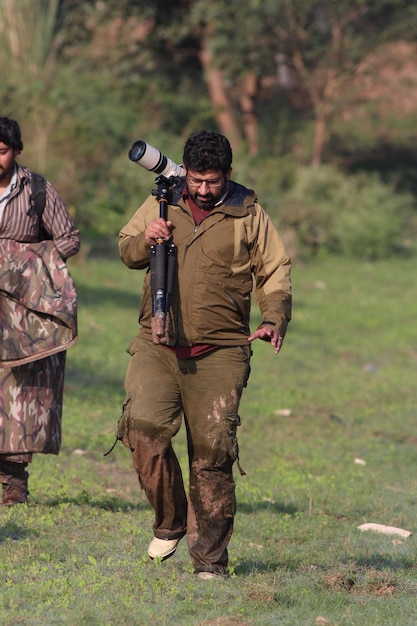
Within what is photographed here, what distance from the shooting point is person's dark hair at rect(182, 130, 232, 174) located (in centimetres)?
501

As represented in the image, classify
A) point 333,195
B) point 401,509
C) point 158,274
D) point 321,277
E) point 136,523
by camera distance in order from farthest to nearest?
point 333,195, point 321,277, point 401,509, point 136,523, point 158,274

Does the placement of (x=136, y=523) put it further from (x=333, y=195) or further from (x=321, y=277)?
(x=333, y=195)

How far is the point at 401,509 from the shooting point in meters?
7.61

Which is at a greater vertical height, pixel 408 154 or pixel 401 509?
pixel 408 154

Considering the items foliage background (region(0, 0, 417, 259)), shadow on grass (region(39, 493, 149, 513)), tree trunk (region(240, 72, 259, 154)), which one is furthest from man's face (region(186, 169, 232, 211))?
tree trunk (region(240, 72, 259, 154))

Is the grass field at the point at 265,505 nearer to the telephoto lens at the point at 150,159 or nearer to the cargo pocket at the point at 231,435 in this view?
the cargo pocket at the point at 231,435

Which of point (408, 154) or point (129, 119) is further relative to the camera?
point (408, 154)

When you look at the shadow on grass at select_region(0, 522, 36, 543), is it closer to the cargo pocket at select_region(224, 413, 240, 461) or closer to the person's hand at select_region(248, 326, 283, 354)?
the cargo pocket at select_region(224, 413, 240, 461)

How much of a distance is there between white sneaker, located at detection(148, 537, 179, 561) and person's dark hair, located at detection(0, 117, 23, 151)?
2.17 metres

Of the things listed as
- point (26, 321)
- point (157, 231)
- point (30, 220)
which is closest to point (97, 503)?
point (26, 321)

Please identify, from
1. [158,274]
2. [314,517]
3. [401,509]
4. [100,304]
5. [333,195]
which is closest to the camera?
[158,274]

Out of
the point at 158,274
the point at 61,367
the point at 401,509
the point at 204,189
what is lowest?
the point at 401,509

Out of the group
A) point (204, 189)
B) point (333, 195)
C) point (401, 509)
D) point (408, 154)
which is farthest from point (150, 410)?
point (408, 154)

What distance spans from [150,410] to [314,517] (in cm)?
238
